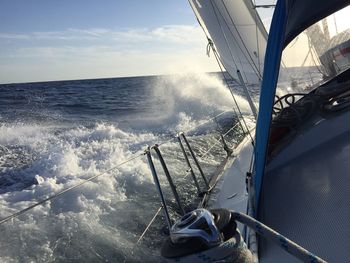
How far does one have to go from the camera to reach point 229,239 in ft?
4.05

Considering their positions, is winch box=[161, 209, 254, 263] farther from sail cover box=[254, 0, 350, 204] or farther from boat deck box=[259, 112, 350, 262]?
sail cover box=[254, 0, 350, 204]

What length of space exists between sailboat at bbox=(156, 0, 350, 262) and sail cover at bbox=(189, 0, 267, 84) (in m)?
1.68

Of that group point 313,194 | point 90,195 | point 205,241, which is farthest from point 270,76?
point 90,195

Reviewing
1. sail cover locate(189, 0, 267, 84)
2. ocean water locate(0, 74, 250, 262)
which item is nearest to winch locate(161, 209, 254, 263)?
ocean water locate(0, 74, 250, 262)

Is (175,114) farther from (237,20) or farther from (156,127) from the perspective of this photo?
(237,20)

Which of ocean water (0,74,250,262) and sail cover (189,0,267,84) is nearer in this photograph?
ocean water (0,74,250,262)

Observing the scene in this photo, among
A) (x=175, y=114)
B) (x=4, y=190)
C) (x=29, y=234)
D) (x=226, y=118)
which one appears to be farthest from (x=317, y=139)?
(x=175, y=114)

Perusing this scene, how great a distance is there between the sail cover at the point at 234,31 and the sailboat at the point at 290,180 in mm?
1675

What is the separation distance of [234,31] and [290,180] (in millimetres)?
3847

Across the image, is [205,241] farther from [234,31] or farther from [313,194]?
[234,31]

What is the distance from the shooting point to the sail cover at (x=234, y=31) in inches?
213

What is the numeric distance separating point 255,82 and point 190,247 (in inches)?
195

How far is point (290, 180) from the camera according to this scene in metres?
2.29

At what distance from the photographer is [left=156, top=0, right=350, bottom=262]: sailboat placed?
122cm
